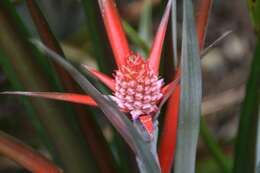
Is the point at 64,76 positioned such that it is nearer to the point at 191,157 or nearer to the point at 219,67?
the point at 191,157

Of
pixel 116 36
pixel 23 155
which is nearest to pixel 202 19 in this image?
pixel 116 36

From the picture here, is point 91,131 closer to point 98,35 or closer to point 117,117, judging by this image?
point 98,35

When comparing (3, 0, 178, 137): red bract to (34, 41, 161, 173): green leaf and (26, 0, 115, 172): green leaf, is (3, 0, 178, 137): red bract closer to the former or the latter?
(34, 41, 161, 173): green leaf

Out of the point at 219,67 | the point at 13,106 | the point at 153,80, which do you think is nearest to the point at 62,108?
the point at 153,80

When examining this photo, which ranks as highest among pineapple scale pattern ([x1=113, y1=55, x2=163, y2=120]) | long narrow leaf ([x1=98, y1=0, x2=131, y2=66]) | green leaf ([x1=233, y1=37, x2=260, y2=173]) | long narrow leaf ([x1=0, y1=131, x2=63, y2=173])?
long narrow leaf ([x1=98, y1=0, x2=131, y2=66])

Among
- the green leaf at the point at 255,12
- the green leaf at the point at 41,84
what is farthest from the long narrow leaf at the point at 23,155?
the green leaf at the point at 255,12

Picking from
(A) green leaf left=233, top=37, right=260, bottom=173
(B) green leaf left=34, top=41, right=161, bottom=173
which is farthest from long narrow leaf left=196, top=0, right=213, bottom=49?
(B) green leaf left=34, top=41, right=161, bottom=173
